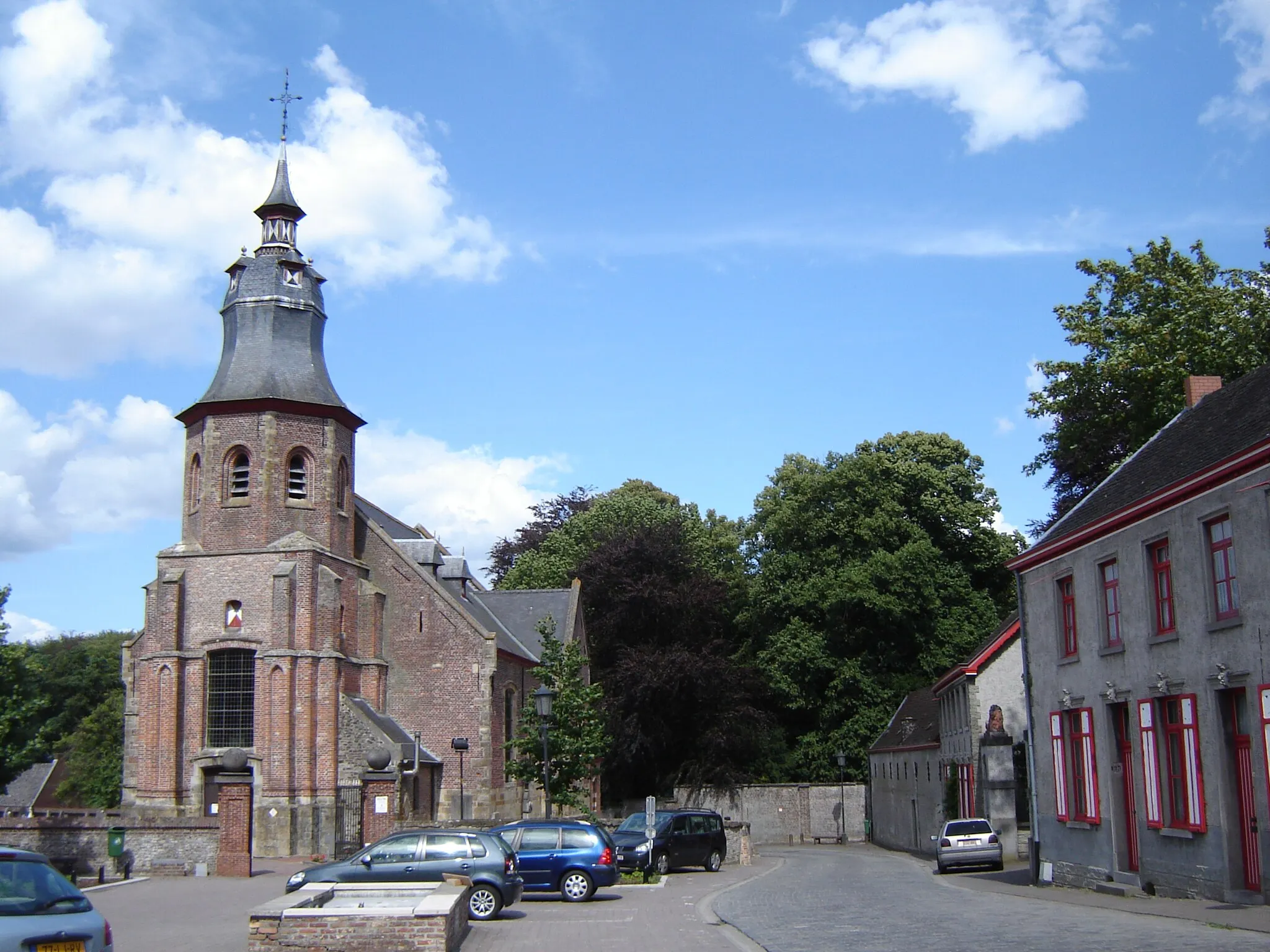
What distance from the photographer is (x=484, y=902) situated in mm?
18078

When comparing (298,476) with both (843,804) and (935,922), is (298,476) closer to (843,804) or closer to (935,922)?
(935,922)

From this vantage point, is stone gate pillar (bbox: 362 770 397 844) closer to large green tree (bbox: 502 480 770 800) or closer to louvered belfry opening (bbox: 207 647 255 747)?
louvered belfry opening (bbox: 207 647 255 747)

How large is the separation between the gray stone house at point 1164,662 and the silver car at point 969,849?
18.4 feet

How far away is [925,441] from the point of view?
185 ft

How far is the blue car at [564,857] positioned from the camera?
21.0 meters

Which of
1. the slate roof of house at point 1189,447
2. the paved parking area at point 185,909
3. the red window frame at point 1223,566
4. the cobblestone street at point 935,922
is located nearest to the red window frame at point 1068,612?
the slate roof of house at point 1189,447

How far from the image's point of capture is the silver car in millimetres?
29953

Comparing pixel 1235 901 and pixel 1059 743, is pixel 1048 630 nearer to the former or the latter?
pixel 1059 743

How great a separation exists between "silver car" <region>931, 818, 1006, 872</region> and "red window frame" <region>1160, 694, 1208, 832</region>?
36.9 ft

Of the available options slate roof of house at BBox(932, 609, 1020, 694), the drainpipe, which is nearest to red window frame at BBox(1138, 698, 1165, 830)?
the drainpipe

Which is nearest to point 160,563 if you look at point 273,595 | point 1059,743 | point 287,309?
point 273,595

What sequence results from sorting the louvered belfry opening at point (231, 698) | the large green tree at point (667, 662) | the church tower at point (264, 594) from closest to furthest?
the church tower at point (264, 594) → the louvered belfry opening at point (231, 698) → the large green tree at point (667, 662)

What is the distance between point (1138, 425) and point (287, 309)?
2546 centimetres

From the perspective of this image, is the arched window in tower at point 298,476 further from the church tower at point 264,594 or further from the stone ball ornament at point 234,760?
the stone ball ornament at point 234,760
